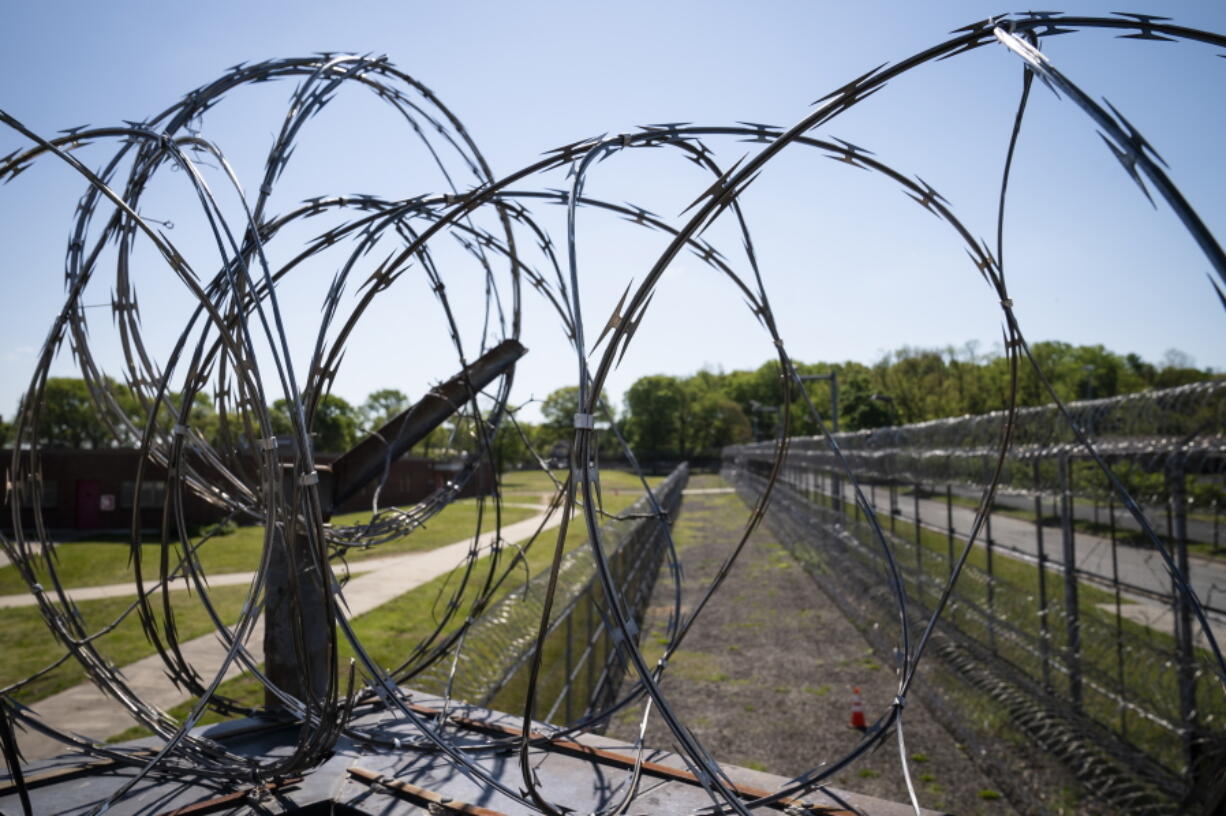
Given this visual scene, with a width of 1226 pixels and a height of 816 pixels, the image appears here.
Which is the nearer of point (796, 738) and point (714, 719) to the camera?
point (796, 738)

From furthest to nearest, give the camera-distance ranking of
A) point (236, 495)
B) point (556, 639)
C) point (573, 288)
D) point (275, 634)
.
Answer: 1. point (556, 639)
2. point (236, 495)
3. point (275, 634)
4. point (573, 288)

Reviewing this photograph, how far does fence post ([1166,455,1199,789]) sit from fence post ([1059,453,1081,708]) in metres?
1.42

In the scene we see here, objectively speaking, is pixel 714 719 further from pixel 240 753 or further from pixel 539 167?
pixel 539 167

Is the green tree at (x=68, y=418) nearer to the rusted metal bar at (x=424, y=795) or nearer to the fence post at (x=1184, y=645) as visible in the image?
the rusted metal bar at (x=424, y=795)

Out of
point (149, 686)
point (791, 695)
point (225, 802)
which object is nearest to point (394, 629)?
point (149, 686)

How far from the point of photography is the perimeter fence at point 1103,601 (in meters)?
5.96

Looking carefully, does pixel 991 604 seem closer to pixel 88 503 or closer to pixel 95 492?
pixel 95 492

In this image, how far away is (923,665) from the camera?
1029 cm

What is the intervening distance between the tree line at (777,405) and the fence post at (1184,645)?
43.9ft

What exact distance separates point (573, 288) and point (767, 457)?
4626 centimetres

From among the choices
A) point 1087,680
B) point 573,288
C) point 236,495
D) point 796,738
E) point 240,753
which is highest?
point 573,288

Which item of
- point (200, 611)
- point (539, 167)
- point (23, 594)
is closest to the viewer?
point (539, 167)

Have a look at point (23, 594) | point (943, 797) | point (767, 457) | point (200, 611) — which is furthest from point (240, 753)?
point (767, 457)

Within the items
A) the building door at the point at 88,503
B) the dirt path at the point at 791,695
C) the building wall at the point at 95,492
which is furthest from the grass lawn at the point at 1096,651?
the building door at the point at 88,503
